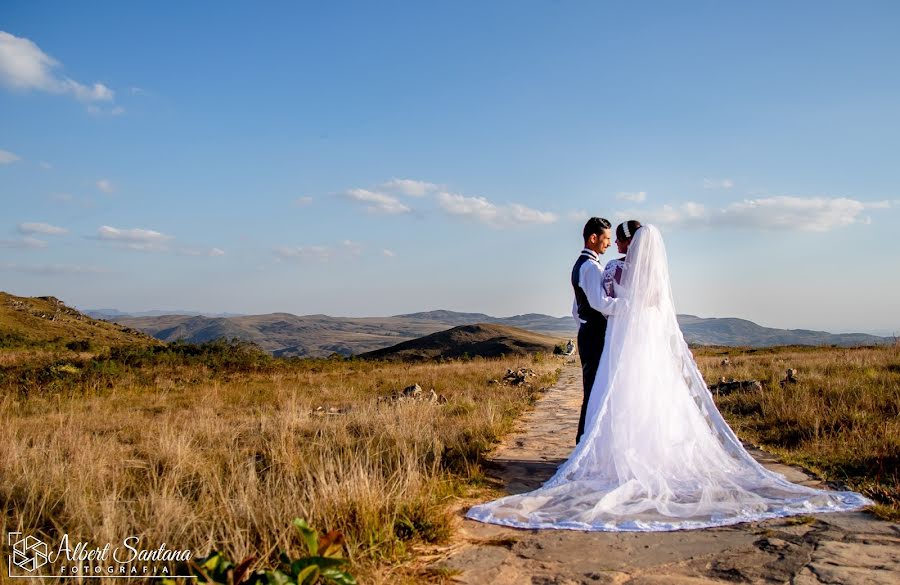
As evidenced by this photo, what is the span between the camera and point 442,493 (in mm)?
4840

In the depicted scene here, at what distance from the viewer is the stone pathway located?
327 cm

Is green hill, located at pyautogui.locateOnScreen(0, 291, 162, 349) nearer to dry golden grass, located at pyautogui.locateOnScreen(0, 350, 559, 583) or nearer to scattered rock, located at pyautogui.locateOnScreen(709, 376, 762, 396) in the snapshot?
dry golden grass, located at pyautogui.locateOnScreen(0, 350, 559, 583)

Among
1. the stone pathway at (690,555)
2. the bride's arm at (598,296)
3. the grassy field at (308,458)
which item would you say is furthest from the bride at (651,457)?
the grassy field at (308,458)

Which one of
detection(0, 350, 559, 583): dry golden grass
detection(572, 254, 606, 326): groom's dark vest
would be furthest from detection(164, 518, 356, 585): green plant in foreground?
detection(572, 254, 606, 326): groom's dark vest

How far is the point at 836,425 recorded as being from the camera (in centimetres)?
764

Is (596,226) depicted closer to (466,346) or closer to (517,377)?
(517,377)

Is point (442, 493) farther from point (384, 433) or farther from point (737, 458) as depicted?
point (737, 458)

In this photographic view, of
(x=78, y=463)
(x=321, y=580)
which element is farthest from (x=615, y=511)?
(x=78, y=463)

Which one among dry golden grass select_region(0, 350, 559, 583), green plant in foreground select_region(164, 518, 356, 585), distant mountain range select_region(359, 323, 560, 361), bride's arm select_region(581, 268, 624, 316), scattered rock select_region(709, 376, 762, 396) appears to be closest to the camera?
green plant in foreground select_region(164, 518, 356, 585)

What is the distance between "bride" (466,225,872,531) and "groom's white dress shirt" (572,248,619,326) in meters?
0.12

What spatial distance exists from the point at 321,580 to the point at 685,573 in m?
1.99

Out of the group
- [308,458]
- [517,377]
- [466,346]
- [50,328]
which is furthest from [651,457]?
[466,346]

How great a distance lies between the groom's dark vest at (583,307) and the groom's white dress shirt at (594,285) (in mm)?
81

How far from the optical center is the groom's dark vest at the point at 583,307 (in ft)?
21.2
